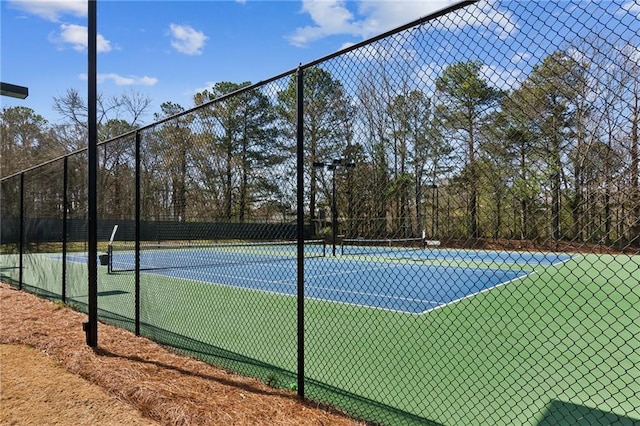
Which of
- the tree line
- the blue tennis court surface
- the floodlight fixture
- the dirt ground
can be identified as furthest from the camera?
the blue tennis court surface

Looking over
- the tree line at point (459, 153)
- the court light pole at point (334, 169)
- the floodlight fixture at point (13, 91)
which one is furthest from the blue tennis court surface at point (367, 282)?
the floodlight fixture at point (13, 91)

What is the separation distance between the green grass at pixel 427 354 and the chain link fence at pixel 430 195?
27 millimetres

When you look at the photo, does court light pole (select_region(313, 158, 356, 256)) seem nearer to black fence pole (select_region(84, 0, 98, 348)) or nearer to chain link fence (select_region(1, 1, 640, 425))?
chain link fence (select_region(1, 1, 640, 425))

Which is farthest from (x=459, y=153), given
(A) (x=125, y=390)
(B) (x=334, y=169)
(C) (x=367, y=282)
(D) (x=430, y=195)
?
(C) (x=367, y=282)

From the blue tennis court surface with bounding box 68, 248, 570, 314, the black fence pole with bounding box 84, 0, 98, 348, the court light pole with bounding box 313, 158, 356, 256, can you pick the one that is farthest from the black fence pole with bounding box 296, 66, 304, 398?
the blue tennis court surface with bounding box 68, 248, 570, 314

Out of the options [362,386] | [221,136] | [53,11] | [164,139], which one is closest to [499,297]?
[362,386]

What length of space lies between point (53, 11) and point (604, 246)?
21.6 feet

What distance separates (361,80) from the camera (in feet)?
9.14

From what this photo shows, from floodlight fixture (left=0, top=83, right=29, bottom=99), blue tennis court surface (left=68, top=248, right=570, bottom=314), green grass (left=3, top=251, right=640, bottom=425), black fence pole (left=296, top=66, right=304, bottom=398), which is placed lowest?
blue tennis court surface (left=68, top=248, right=570, bottom=314)

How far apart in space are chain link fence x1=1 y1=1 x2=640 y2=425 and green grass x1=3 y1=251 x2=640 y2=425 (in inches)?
1.1

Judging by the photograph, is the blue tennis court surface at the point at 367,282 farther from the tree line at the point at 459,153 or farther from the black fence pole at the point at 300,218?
the black fence pole at the point at 300,218

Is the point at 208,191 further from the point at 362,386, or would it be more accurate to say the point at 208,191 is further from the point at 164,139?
the point at 362,386

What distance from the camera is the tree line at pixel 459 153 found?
1.85 m

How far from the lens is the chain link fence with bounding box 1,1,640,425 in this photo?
6.31 feet
